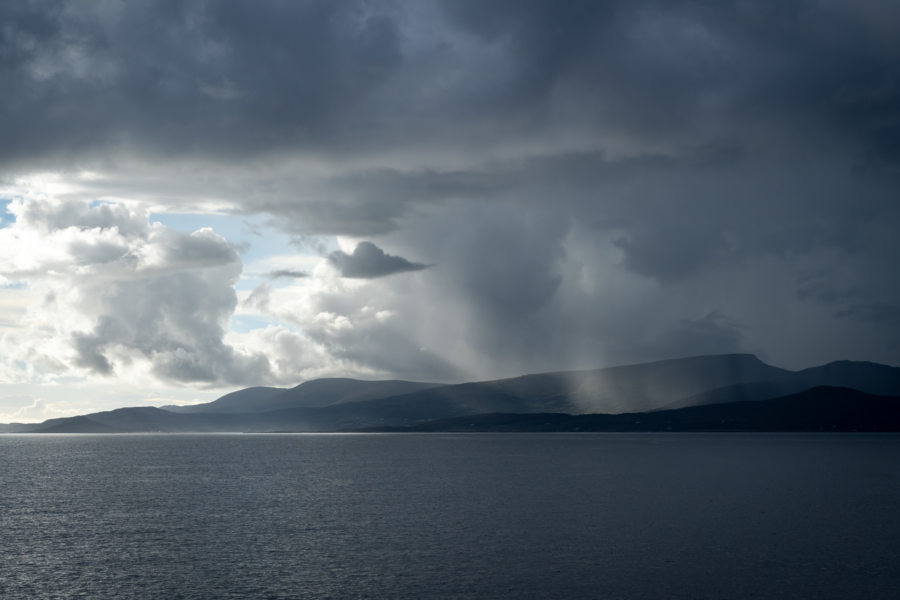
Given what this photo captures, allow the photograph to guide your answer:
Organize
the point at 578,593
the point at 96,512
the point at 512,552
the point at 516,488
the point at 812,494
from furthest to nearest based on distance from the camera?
the point at 516,488, the point at 812,494, the point at 96,512, the point at 512,552, the point at 578,593

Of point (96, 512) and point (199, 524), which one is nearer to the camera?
point (199, 524)

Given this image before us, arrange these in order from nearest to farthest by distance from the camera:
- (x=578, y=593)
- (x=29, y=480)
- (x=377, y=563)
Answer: (x=578, y=593), (x=377, y=563), (x=29, y=480)

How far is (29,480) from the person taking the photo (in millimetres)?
175000

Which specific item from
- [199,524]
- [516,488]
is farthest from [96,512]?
[516,488]

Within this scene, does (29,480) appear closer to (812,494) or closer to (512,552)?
(512,552)

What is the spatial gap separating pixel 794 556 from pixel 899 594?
15438 mm

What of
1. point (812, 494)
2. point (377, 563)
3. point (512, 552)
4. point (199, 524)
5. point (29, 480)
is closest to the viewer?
point (377, 563)

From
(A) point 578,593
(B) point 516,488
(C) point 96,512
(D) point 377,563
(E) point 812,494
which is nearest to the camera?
(A) point 578,593

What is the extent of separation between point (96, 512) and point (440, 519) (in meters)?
47.3

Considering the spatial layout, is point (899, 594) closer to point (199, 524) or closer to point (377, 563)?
point (377, 563)

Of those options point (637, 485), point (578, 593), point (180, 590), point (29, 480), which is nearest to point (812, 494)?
point (637, 485)

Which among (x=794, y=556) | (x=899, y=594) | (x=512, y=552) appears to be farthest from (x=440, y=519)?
(x=899, y=594)

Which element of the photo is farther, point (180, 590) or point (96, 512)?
point (96, 512)

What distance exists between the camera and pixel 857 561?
72562 mm
